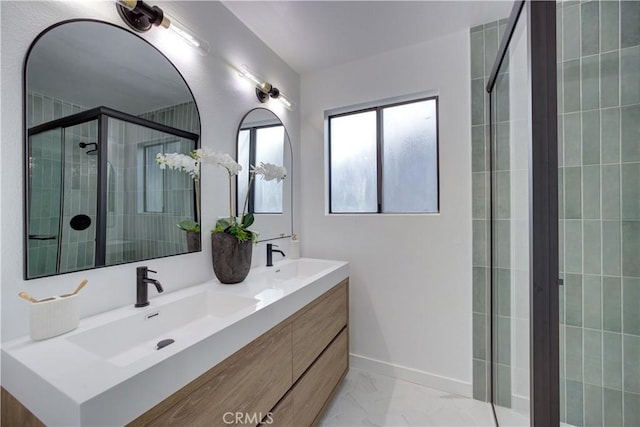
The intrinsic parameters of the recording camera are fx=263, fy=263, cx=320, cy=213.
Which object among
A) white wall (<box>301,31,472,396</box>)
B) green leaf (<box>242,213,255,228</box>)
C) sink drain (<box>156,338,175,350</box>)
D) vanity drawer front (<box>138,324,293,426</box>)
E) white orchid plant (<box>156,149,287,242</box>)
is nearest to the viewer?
vanity drawer front (<box>138,324,293,426</box>)

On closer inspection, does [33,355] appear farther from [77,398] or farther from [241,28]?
[241,28]

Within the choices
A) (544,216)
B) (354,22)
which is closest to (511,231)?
(544,216)

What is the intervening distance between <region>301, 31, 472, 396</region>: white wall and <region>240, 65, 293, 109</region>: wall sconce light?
18.7 inches

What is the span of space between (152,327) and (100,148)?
0.75 metres

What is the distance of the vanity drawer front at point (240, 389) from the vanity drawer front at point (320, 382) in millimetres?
166

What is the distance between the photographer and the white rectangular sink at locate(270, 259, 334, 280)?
6.37ft

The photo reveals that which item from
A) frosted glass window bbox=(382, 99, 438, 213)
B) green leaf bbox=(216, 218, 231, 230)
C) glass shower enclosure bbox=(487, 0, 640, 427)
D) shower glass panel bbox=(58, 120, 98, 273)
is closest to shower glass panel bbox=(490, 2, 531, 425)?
glass shower enclosure bbox=(487, 0, 640, 427)

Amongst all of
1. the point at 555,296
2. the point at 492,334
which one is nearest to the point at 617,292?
the point at 492,334

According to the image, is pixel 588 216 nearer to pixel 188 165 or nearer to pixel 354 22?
pixel 354 22

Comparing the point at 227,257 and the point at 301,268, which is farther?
the point at 301,268

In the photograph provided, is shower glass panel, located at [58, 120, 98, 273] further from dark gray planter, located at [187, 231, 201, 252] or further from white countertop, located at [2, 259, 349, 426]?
dark gray planter, located at [187, 231, 201, 252]

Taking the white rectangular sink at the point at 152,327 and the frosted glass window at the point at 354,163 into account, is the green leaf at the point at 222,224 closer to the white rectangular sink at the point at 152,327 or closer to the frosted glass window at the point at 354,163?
the white rectangular sink at the point at 152,327

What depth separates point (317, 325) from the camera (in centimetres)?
153

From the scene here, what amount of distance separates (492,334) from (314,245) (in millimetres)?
1438
